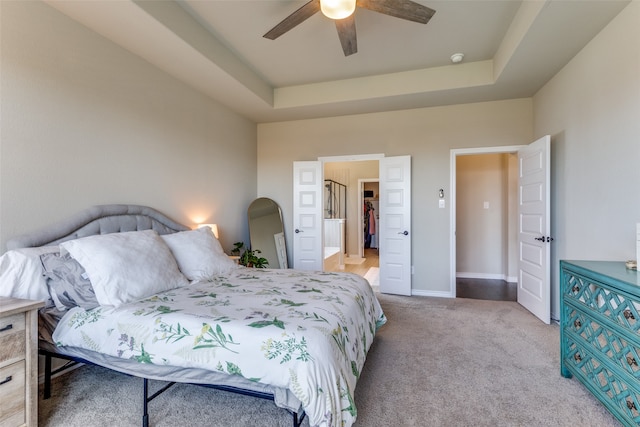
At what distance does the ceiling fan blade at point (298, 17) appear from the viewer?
207 centimetres

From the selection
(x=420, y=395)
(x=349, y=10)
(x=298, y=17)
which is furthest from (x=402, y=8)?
(x=420, y=395)

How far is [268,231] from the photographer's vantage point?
4.74 m

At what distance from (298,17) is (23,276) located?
2457 millimetres

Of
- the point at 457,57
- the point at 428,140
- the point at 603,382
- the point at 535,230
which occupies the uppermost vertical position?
the point at 457,57

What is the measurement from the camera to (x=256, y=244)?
456cm

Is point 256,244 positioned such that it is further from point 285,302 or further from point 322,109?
point 285,302

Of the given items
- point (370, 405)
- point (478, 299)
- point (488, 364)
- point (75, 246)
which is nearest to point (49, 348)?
point (75, 246)

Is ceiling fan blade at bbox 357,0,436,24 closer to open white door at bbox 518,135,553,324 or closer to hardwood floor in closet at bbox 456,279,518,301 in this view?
open white door at bbox 518,135,553,324

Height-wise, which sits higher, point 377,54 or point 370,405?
point 377,54

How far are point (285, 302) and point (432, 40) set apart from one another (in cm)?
291

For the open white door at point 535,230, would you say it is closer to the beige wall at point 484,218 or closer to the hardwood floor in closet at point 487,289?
the hardwood floor in closet at point 487,289

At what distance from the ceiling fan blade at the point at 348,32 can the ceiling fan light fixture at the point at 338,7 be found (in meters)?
0.13

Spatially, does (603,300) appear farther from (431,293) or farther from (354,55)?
(354,55)

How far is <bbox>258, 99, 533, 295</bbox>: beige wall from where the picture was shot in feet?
13.3
